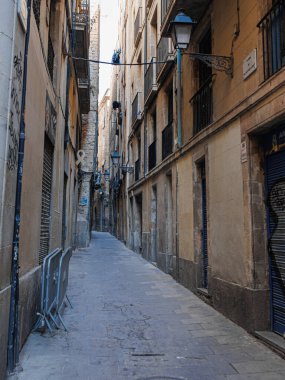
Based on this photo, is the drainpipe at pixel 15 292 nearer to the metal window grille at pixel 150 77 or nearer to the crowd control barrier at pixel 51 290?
the crowd control barrier at pixel 51 290

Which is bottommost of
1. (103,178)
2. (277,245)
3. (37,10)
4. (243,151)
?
(277,245)

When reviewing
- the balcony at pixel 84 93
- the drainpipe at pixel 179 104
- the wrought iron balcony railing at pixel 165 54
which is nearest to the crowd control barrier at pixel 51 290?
the drainpipe at pixel 179 104

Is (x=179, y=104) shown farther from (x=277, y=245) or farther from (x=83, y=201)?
(x=83, y=201)

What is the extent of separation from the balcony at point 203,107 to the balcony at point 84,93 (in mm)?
7917

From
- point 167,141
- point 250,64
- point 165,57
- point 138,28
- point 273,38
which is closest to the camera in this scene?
point 273,38

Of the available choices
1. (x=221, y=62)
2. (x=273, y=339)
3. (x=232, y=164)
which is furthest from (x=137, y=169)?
(x=273, y=339)

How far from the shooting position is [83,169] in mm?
21219

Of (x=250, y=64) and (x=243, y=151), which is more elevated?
(x=250, y=64)

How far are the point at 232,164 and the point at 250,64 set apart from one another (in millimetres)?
1617

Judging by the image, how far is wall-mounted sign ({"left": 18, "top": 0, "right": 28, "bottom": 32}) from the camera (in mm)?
4020

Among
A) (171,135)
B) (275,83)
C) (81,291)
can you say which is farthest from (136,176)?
(275,83)

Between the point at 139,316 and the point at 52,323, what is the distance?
1.53 meters

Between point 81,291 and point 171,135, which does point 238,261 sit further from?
point 171,135

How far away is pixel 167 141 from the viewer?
12211mm
